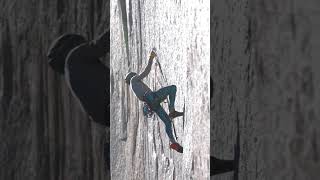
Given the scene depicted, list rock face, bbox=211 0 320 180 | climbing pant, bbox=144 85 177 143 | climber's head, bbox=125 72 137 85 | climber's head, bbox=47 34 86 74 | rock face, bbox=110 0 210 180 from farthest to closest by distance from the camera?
climber's head, bbox=47 34 86 74
climber's head, bbox=125 72 137 85
climbing pant, bbox=144 85 177 143
rock face, bbox=110 0 210 180
rock face, bbox=211 0 320 180

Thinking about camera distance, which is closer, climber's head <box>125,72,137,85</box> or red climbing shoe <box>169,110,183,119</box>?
red climbing shoe <box>169,110,183,119</box>

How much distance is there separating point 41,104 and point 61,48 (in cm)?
18

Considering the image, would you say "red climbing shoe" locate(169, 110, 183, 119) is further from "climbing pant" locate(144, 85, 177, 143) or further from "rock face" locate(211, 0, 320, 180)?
"rock face" locate(211, 0, 320, 180)

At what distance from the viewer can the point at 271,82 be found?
0.82 metres

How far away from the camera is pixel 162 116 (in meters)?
1.05

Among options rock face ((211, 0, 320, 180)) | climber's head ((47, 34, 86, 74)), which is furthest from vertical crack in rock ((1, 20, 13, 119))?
rock face ((211, 0, 320, 180))

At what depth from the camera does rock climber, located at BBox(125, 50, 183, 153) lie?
3.34 feet

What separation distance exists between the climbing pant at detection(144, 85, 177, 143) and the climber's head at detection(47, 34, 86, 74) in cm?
61

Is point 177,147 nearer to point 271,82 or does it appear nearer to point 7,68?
point 271,82

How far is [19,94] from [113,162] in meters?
0.63

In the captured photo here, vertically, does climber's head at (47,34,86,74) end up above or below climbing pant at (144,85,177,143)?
above

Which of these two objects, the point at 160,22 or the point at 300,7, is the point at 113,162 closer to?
the point at 160,22

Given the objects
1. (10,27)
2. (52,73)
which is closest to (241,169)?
(52,73)

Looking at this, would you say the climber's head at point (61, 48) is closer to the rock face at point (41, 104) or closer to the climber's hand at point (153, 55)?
the rock face at point (41, 104)
